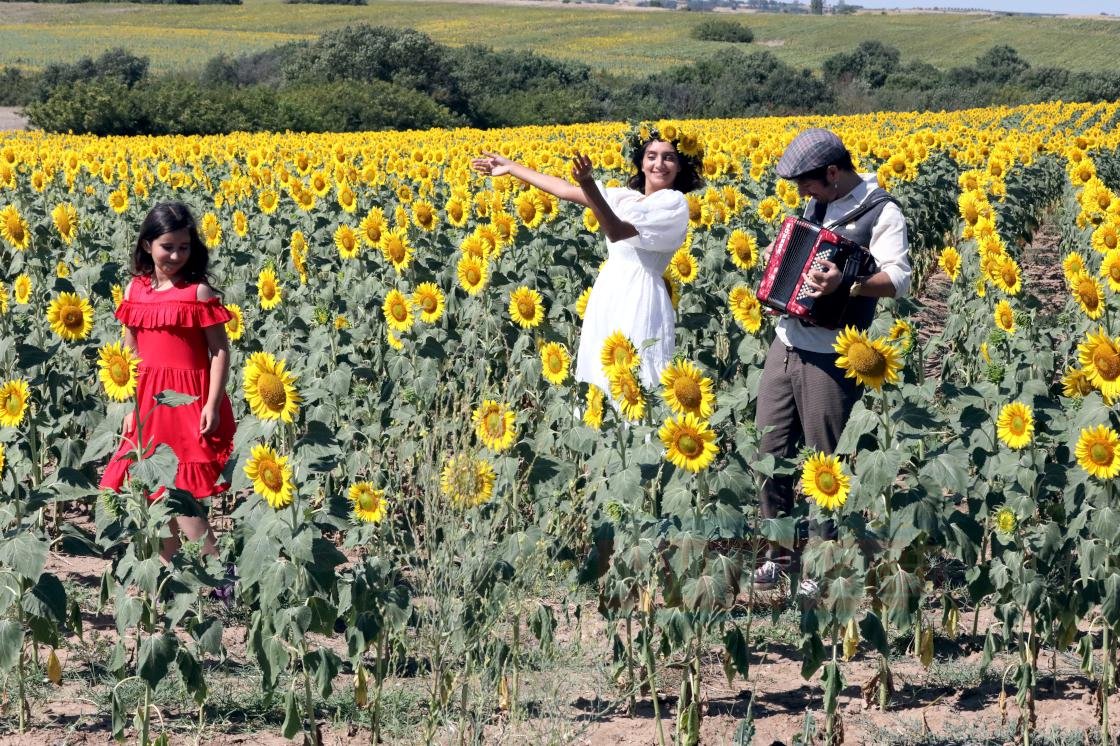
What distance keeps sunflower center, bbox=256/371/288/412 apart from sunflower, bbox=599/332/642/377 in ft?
3.01

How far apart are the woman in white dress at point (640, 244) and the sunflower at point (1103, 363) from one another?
5.02 ft

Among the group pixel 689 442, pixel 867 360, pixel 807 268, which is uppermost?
pixel 807 268

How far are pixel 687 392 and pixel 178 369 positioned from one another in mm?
1990

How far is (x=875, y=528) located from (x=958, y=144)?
40.9 feet

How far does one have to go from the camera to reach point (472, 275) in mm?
6441

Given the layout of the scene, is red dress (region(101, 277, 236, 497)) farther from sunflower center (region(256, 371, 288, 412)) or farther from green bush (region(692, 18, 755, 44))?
green bush (region(692, 18, 755, 44))

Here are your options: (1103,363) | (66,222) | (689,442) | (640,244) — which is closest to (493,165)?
(640,244)

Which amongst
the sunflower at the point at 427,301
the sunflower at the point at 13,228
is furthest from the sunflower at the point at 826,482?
the sunflower at the point at 13,228

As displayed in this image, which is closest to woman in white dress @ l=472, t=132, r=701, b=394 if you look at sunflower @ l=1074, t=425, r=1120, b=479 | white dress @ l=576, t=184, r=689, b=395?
white dress @ l=576, t=184, r=689, b=395

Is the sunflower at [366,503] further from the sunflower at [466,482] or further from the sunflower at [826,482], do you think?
the sunflower at [826,482]

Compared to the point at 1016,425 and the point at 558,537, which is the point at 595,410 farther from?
the point at 1016,425

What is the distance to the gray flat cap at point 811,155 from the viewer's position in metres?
4.42

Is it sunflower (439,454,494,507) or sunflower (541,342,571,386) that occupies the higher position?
sunflower (541,342,571,386)

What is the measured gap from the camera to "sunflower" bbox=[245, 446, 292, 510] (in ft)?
11.4
